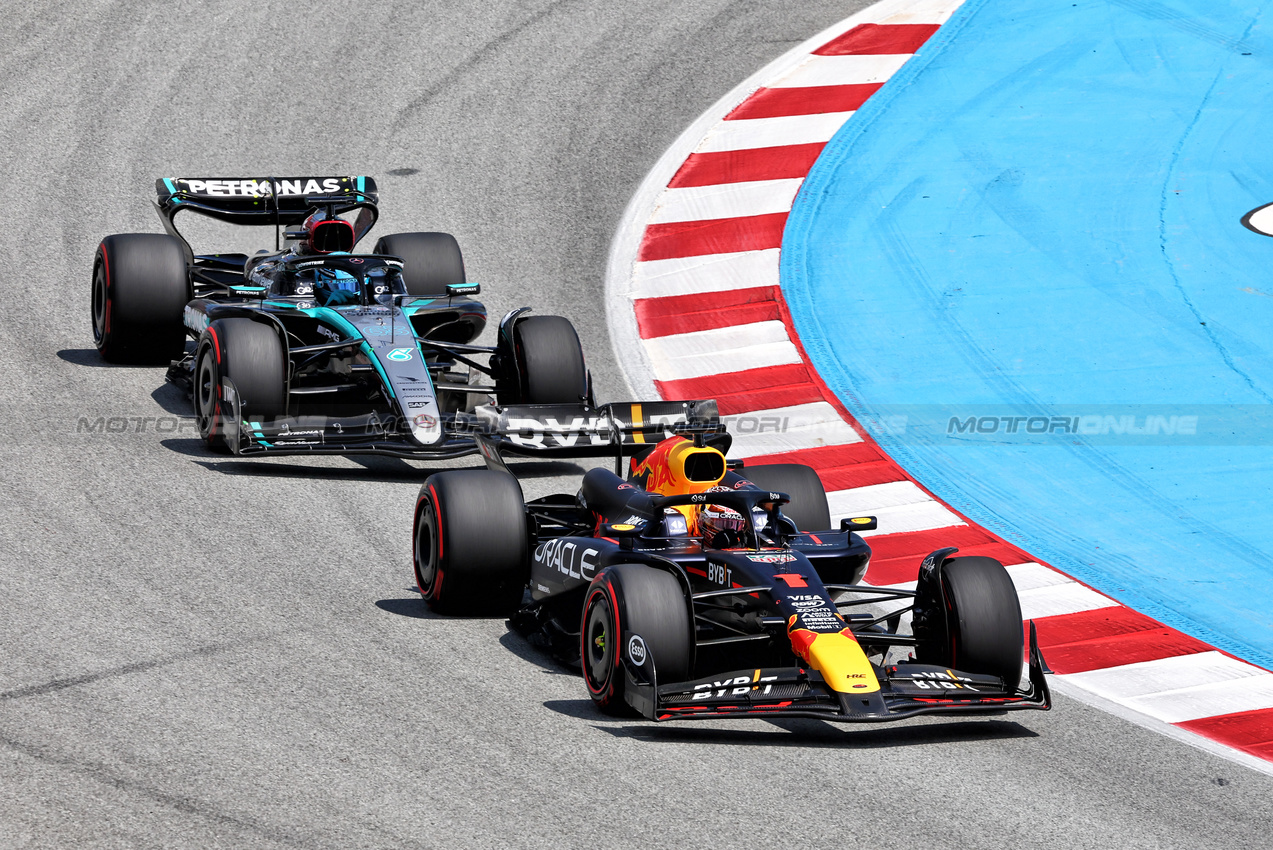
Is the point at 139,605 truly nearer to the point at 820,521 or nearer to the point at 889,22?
the point at 820,521

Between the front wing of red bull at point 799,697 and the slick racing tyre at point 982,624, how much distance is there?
25 centimetres

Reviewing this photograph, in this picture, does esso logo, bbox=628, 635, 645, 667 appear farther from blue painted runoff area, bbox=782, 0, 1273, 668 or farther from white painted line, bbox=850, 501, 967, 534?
blue painted runoff area, bbox=782, 0, 1273, 668

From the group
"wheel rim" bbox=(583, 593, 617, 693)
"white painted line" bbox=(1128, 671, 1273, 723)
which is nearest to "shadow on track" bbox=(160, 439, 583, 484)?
"wheel rim" bbox=(583, 593, 617, 693)

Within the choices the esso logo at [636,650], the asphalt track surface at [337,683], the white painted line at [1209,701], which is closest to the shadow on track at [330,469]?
the asphalt track surface at [337,683]

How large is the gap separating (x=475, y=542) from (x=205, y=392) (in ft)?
13.7

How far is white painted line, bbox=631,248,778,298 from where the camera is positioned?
15133mm

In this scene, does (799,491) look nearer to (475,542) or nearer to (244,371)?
(475,542)

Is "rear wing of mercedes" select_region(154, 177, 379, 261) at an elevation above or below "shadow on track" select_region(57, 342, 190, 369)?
above

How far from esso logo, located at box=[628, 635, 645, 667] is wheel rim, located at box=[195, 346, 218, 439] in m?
5.45

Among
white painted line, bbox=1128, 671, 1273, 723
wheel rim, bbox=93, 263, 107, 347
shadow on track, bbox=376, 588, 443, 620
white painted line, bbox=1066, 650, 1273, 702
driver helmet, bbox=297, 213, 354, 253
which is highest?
driver helmet, bbox=297, 213, 354, 253

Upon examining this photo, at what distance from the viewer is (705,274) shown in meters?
15.4

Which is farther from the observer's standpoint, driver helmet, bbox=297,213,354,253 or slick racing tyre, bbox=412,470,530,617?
driver helmet, bbox=297,213,354,253

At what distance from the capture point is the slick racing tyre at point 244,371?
11.4 metres

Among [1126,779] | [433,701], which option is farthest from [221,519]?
[1126,779]
